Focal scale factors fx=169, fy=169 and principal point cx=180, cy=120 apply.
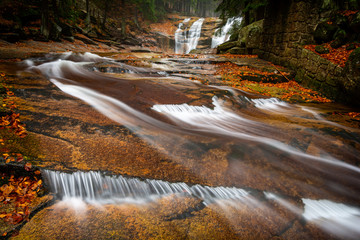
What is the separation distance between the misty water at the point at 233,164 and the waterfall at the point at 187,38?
1068 inches

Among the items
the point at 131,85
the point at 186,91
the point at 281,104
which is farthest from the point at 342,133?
the point at 131,85

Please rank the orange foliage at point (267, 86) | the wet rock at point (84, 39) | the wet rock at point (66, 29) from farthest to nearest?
the wet rock at point (84, 39) < the wet rock at point (66, 29) < the orange foliage at point (267, 86)

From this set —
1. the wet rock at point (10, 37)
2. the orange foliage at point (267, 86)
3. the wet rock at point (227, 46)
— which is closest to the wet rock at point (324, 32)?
the orange foliage at point (267, 86)

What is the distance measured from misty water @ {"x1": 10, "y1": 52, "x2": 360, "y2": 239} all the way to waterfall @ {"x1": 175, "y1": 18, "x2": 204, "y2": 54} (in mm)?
27115

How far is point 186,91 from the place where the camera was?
555 centimetres

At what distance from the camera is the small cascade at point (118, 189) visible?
1793 mm

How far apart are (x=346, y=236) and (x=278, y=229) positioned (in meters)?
0.75

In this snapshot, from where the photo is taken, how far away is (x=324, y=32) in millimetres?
7703

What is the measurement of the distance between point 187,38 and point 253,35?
19997mm

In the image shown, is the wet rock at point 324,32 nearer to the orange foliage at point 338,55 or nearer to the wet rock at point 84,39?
the orange foliage at point 338,55

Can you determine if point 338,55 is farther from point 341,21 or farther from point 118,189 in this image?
point 118,189

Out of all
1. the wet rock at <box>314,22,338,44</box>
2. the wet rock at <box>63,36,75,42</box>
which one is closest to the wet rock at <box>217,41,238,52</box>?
the wet rock at <box>314,22,338,44</box>

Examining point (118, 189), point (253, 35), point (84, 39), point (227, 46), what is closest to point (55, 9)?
point (84, 39)

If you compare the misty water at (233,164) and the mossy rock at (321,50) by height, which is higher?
the mossy rock at (321,50)
